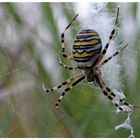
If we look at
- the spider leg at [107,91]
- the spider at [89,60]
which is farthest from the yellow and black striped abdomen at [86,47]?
the spider leg at [107,91]

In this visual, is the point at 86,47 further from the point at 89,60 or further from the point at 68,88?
the point at 68,88

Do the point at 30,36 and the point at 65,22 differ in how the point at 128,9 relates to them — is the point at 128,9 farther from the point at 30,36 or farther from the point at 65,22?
the point at 30,36

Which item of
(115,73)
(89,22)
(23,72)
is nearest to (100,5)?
(89,22)

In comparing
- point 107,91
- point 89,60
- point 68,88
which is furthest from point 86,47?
point 68,88

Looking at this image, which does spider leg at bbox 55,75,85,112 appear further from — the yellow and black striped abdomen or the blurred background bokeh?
the yellow and black striped abdomen

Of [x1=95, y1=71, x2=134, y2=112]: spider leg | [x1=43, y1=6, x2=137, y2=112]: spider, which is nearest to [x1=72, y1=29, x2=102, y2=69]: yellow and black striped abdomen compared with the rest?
[x1=43, y1=6, x2=137, y2=112]: spider

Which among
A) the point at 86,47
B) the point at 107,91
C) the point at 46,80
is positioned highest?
the point at 86,47

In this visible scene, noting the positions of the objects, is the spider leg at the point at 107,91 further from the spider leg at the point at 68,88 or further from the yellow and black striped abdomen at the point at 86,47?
the yellow and black striped abdomen at the point at 86,47

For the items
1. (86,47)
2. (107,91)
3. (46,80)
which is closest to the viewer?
(86,47)
